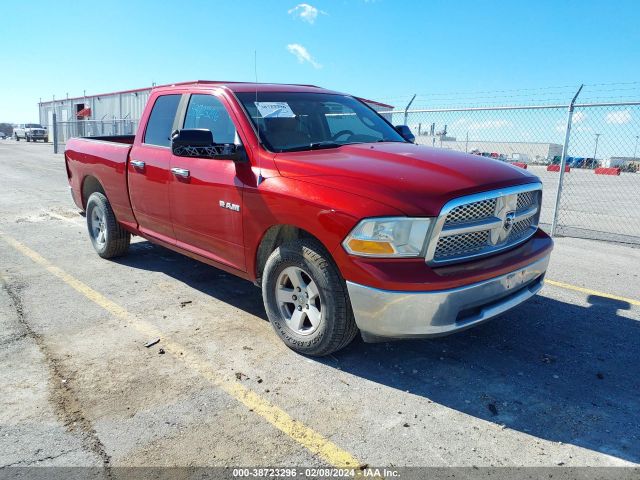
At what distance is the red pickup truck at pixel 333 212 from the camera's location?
9.82ft

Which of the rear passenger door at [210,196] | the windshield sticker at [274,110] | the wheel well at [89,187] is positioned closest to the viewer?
the rear passenger door at [210,196]

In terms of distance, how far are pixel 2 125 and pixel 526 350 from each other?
9691 cm

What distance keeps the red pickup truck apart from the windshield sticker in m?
0.02

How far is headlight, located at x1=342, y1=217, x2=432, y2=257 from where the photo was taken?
9.73 ft

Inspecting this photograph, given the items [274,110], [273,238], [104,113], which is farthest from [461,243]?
[104,113]

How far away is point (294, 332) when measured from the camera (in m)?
3.65

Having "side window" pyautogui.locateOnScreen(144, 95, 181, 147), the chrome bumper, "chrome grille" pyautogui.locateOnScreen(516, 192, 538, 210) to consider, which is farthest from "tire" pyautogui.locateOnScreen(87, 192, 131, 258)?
"chrome grille" pyautogui.locateOnScreen(516, 192, 538, 210)

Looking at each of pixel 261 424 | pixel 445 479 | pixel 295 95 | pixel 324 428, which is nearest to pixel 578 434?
pixel 445 479

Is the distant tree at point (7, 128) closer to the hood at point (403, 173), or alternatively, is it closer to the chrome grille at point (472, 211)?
the hood at point (403, 173)

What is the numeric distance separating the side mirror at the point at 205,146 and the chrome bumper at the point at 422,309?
141cm

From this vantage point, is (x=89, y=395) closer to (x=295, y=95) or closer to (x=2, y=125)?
(x=295, y=95)

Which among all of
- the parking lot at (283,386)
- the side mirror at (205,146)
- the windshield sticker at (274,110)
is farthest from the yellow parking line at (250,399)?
the windshield sticker at (274,110)

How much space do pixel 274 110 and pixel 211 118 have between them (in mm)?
593

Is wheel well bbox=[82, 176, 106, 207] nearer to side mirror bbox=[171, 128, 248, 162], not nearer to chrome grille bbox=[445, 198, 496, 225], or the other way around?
side mirror bbox=[171, 128, 248, 162]
